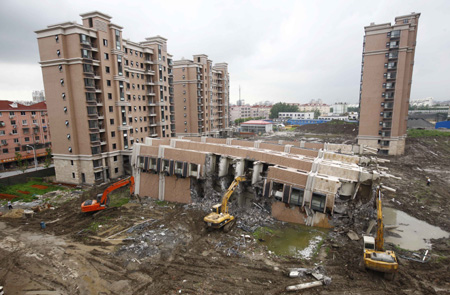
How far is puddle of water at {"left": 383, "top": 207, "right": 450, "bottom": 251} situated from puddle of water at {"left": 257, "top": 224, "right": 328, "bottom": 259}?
5.33 m

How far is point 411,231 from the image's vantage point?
63.2 ft

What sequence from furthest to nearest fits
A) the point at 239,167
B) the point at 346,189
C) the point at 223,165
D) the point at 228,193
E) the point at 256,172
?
the point at 223,165
the point at 239,167
the point at 256,172
the point at 228,193
the point at 346,189

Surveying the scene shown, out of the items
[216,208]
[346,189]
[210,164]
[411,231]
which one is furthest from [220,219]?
[411,231]

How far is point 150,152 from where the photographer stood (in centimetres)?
2686

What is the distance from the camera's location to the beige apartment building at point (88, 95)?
3036cm

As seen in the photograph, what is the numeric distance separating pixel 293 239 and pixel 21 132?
Result: 5094cm

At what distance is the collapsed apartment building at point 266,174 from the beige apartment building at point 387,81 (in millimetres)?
24714

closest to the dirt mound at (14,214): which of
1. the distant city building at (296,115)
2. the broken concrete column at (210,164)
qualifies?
the broken concrete column at (210,164)

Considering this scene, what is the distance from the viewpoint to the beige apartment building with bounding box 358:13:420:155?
141ft

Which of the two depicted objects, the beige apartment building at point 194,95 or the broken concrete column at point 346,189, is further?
the beige apartment building at point 194,95

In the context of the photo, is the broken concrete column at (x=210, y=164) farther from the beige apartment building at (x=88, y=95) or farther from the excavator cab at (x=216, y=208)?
the beige apartment building at (x=88, y=95)

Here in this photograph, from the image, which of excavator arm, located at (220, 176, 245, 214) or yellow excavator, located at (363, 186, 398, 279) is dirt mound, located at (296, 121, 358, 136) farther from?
yellow excavator, located at (363, 186, 398, 279)

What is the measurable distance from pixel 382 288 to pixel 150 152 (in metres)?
22.6

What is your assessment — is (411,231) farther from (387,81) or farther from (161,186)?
(387,81)
